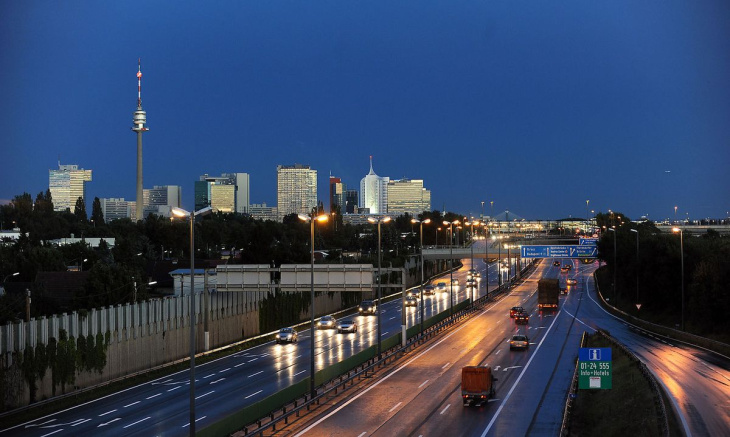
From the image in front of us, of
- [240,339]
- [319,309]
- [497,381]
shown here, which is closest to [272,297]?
[240,339]

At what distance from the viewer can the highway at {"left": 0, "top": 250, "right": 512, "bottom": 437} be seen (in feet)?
118

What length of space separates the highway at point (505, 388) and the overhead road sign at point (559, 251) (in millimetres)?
42613

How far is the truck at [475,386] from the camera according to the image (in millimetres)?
38656

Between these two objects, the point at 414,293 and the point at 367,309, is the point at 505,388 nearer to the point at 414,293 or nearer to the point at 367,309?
the point at 367,309

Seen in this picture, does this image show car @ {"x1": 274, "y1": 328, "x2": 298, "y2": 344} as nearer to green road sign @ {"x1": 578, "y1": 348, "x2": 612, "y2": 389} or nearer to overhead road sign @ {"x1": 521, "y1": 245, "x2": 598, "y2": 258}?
green road sign @ {"x1": 578, "y1": 348, "x2": 612, "y2": 389}

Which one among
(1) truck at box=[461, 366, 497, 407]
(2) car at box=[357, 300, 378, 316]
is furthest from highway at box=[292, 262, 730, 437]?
(2) car at box=[357, 300, 378, 316]

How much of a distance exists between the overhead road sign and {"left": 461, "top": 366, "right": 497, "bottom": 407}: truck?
272 feet

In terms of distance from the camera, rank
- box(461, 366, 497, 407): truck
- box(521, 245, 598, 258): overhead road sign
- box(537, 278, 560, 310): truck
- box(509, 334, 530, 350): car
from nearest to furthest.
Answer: box(461, 366, 497, 407): truck → box(509, 334, 530, 350): car → box(537, 278, 560, 310): truck → box(521, 245, 598, 258): overhead road sign

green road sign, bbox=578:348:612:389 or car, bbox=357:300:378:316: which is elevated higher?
green road sign, bbox=578:348:612:389

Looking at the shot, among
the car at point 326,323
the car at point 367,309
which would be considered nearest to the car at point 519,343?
the car at point 326,323

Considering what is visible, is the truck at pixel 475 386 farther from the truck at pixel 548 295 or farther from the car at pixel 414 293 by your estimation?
the car at pixel 414 293

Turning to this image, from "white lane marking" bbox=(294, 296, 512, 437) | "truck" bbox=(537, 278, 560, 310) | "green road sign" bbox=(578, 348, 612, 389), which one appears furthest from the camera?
"truck" bbox=(537, 278, 560, 310)

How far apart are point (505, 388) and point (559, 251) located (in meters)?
78.5

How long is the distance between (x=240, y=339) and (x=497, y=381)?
99.5 feet
